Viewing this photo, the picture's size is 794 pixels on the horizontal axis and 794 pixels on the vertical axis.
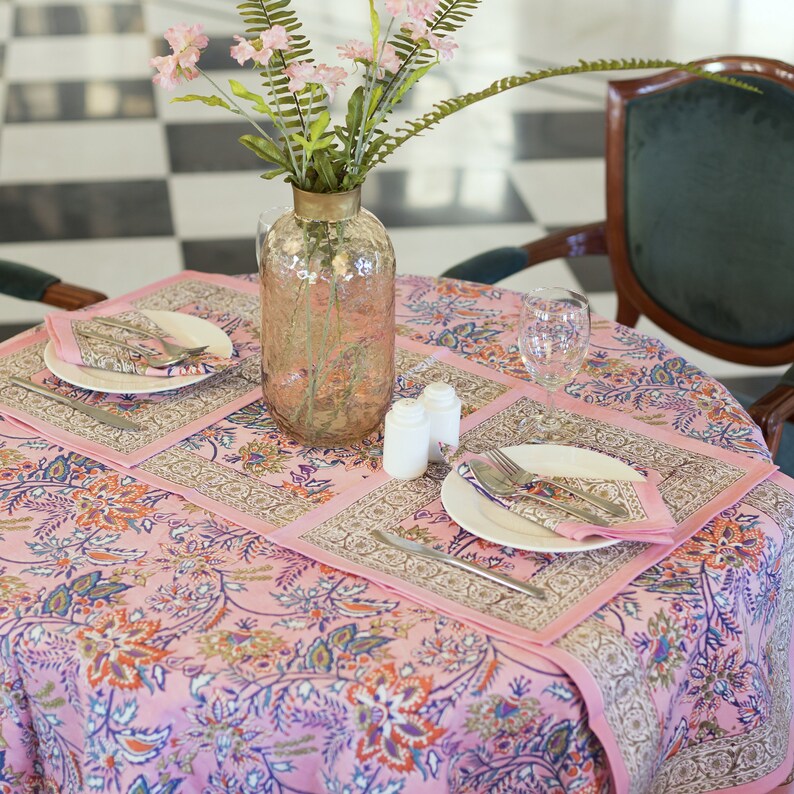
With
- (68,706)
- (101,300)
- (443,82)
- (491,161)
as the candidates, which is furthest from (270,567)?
(443,82)

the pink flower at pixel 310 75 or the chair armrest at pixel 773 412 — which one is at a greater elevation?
the pink flower at pixel 310 75

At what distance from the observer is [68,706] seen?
3.39ft

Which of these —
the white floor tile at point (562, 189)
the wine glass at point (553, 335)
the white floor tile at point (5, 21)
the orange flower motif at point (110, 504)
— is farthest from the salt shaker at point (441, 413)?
the white floor tile at point (5, 21)

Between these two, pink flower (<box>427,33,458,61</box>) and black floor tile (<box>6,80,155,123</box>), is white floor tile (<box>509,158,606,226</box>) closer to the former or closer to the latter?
black floor tile (<box>6,80,155,123</box>)

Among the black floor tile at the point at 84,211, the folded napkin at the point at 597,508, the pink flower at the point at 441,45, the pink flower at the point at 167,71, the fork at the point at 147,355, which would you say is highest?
the pink flower at the point at 441,45

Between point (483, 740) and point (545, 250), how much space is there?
1.26 m

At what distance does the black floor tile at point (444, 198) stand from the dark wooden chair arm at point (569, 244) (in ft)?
5.11

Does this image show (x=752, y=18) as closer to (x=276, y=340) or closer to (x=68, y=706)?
(x=276, y=340)

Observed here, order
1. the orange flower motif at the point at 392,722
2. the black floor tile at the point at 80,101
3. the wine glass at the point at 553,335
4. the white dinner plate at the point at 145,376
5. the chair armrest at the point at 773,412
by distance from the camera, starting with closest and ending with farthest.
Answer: the orange flower motif at the point at 392,722 < the wine glass at the point at 553,335 < the white dinner plate at the point at 145,376 < the chair armrest at the point at 773,412 < the black floor tile at the point at 80,101

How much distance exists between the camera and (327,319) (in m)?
1.24

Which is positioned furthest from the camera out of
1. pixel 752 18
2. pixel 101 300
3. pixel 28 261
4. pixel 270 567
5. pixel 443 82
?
pixel 752 18

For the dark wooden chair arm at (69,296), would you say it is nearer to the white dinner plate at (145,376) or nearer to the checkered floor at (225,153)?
the white dinner plate at (145,376)

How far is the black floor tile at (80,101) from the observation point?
4.47m

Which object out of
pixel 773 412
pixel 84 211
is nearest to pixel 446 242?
pixel 84 211
